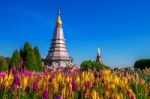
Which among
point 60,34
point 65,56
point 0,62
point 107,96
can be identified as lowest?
point 107,96

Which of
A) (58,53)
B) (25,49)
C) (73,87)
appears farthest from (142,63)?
(58,53)

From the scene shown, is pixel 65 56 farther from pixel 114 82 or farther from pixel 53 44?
pixel 114 82

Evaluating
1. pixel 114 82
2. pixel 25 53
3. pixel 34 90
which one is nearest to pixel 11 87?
pixel 34 90

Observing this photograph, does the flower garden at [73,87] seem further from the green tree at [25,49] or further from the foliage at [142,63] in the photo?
the foliage at [142,63]

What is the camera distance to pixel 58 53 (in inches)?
3287

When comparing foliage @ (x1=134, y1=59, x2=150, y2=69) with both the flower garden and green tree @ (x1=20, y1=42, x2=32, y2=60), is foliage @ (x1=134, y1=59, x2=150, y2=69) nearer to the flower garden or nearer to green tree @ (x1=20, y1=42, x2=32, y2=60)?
green tree @ (x1=20, y1=42, x2=32, y2=60)

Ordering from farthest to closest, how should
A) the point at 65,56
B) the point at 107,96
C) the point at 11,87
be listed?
1. the point at 65,56
2. the point at 11,87
3. the point at 107,96

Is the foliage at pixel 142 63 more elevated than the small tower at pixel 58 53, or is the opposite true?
the small tower at pixel 58 53

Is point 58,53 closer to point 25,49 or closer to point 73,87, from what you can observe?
point 25,49

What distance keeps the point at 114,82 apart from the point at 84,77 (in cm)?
74

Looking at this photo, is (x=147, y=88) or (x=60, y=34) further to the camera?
(x=60, y=34)

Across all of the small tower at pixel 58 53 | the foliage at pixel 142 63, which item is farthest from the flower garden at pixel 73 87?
the small tower at pixel 58 53

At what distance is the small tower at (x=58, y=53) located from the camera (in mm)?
82269

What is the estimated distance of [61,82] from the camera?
8.58 m
